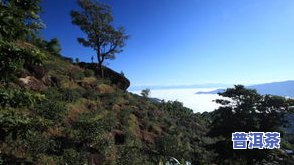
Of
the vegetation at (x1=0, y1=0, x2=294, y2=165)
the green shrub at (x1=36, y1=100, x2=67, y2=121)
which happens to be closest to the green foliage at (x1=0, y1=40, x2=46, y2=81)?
the vegetation at (x1=0, y1=0, x2=294, y2=165)

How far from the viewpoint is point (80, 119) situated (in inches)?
834

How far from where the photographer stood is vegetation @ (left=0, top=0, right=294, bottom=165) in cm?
754

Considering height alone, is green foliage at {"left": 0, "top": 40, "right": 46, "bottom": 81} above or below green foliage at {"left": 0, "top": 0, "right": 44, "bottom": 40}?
below

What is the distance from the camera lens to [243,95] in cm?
2517

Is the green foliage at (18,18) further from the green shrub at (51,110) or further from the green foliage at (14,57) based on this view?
the green shrub at (51,110)

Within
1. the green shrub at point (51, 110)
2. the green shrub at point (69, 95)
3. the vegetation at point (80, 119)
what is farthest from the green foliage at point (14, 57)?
the green shrub at point (69, 95)

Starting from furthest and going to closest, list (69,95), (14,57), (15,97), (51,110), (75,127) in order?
(69,95), (75,127), (51,110), (14,57), (15,97)

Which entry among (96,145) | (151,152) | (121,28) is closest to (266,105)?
(151,152)

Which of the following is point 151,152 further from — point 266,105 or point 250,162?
point 266,105

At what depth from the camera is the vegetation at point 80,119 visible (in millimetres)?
7543

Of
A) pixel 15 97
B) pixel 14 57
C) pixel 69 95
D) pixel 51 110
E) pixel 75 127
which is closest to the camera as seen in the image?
pixel 15 97

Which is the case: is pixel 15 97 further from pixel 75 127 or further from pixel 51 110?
pixel 75 127

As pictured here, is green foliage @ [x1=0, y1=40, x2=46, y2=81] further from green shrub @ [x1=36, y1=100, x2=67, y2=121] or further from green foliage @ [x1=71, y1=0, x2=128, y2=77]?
green foliage @ [x1=71, y1=0, x2=128, y2=77]

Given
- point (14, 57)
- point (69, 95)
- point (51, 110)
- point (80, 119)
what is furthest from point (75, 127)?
point (14, 57)
